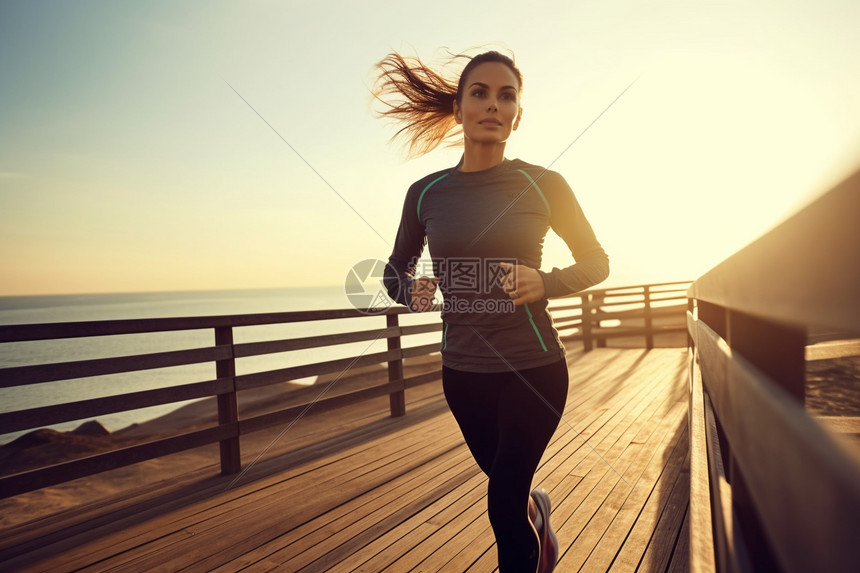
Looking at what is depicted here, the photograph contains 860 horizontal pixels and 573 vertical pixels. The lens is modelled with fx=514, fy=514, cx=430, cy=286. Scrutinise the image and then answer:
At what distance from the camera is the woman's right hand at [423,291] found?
5.96 ft

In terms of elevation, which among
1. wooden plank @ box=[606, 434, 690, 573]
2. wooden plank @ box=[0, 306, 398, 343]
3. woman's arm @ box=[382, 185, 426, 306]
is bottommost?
wooden plank @ box=[606, 434, 690, 573]

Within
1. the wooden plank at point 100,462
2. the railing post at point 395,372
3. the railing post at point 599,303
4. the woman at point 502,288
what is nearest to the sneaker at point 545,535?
the woman at point 502,288

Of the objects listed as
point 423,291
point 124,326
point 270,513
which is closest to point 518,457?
point 423,291

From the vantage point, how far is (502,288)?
1.68 m

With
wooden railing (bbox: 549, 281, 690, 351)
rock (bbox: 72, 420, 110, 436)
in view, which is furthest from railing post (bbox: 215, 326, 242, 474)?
rock (bbox: 72, 420, 110, 436)

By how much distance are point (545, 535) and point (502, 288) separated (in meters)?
1.03

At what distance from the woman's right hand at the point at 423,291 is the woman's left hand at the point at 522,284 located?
12.2 inches

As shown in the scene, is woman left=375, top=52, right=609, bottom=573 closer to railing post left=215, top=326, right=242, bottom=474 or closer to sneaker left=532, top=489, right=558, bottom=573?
sneaker left=532, top=489, right=558, bottom=573

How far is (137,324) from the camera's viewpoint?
3.26 m

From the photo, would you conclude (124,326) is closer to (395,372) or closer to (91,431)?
(395,372)

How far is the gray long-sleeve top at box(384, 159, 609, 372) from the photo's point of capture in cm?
168

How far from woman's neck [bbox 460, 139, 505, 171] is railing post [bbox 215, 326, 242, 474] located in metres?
2.65

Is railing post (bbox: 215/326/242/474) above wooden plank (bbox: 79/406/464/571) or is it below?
above

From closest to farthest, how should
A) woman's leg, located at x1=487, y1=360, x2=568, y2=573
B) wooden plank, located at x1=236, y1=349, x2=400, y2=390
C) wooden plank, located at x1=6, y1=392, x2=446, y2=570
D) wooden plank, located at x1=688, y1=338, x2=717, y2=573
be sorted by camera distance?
wooden plank, located at x1=688, y1=338, x2=717, y2=573
woman's leg, located at x1=487, y1=360, x2=568, y2=573
wooden plank, located at x1=6, y1=392, x2=446, y2=570
wooden plank, located at x1=236, y1=349, x2=400, y2=390
